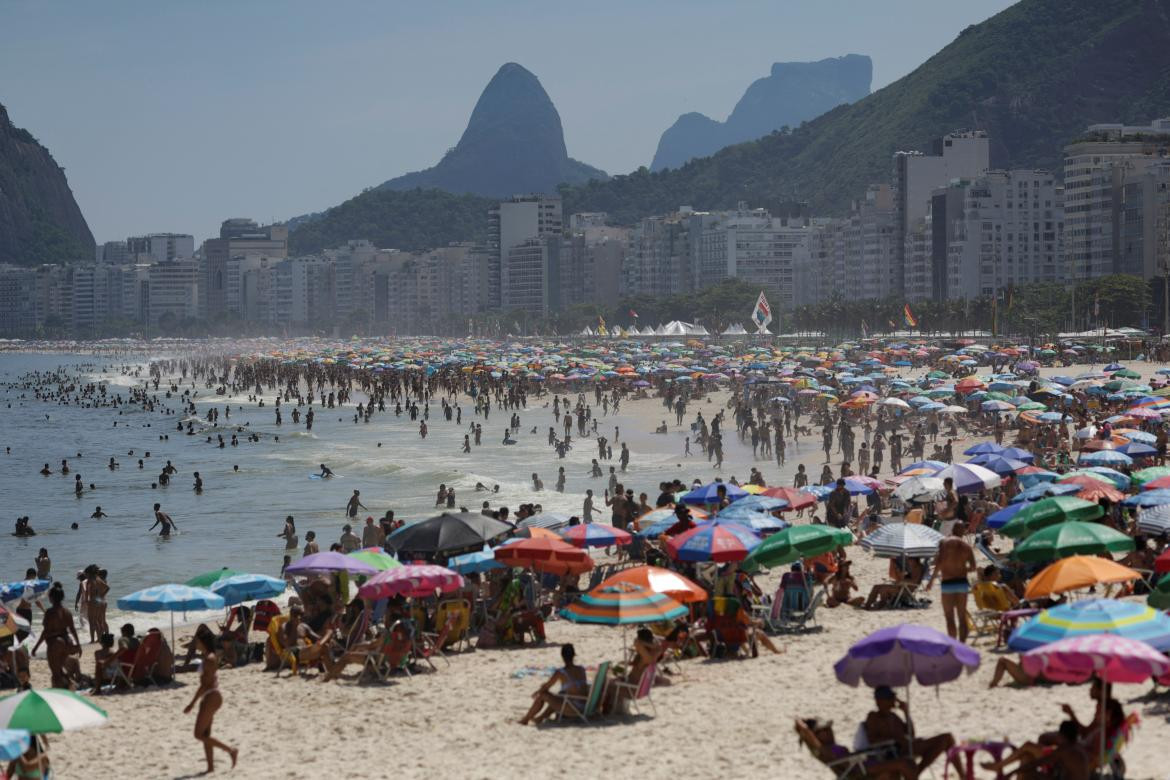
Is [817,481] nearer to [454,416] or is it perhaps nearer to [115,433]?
[454,416]

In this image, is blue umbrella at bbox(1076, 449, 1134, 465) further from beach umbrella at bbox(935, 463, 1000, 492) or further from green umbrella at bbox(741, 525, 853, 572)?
green umbrella at bbox(741, 525, 853, 572)

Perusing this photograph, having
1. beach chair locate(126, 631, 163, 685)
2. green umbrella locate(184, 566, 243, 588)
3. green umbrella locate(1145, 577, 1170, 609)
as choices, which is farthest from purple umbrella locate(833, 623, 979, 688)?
green umbrella locate(184, 566, 243, 588)

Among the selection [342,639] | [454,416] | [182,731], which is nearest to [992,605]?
[342,639]

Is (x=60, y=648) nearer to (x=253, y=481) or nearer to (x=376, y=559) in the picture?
(x=376, y=559)

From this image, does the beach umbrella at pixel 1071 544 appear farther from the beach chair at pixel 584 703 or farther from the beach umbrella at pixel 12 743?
the beach umbrella at pixel 12 743

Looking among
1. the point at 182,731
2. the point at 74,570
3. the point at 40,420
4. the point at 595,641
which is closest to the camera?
the point at 182,731

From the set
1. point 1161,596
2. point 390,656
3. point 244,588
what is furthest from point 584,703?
point 244,588

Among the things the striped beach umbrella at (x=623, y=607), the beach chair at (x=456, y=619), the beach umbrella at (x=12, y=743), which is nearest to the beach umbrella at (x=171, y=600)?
the beach chair at (x=456, y=619)
